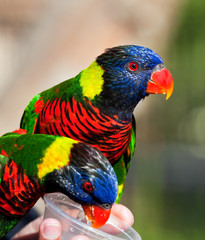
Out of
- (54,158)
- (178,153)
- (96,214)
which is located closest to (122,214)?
(96,214)

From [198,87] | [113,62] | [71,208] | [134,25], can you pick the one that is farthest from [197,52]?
[71,208]

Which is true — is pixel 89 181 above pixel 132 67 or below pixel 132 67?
below

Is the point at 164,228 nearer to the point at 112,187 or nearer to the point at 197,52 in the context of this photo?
the point at 197,52

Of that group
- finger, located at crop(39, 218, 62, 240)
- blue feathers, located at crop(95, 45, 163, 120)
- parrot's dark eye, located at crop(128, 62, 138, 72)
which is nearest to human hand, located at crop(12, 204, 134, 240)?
finger, located at crop(39, 218, 62, 240)

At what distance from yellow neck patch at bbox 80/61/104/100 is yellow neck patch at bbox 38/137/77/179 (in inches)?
11.0

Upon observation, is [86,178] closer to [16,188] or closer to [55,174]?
[55,174]

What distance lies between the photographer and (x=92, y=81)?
1.33m

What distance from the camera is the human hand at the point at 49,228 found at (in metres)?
1.03

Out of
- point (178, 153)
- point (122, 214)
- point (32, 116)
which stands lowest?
point (178, 153)

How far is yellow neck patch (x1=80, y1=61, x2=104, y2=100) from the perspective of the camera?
132cm

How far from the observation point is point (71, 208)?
116 centimetres

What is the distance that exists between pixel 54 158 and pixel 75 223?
0.19m

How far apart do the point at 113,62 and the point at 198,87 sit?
9.48 ft

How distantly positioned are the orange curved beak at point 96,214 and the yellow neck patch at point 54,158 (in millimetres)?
145
